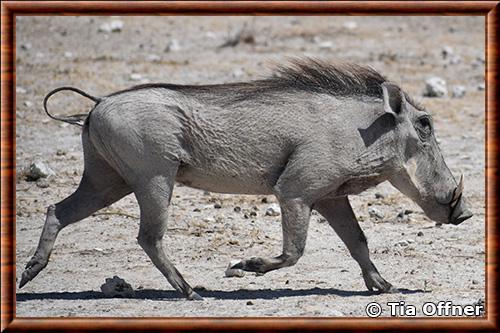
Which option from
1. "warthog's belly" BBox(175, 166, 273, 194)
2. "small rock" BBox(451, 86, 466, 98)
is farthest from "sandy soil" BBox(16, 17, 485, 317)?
"warthog's belly" BBox(175, 166, 273, 194)

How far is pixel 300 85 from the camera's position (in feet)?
23.2

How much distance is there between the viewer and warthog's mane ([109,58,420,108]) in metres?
7.00

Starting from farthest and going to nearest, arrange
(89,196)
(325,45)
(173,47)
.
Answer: (325,45) → (173,47) → (89,196)

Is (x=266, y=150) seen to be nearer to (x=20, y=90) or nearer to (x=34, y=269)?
(x=34, y=269)

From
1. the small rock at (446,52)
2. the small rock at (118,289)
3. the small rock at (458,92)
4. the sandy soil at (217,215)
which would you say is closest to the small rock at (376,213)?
the sandy soil at (217,215)

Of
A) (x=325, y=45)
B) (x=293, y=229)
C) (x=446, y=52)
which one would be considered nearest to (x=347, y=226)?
(x=293, y=229)

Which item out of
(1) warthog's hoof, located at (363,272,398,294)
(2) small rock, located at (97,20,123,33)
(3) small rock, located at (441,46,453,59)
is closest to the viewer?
(1) warthog's hoof, located at (363,272,398,294)

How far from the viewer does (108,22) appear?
1614 cm

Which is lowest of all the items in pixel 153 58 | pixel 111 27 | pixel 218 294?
pixel 218 294

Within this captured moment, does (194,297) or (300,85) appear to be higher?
(300,85)

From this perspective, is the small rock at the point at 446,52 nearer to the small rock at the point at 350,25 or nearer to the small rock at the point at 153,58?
the small rock at the point at 350,25

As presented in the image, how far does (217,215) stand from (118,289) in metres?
2.06

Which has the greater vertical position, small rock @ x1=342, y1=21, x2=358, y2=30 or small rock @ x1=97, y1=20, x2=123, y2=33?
small rock @ x1=342, y1=21, x2=358, y2=30

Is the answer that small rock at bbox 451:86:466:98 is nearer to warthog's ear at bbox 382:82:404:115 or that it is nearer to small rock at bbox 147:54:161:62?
small rock at bbox 147:54:161:62
